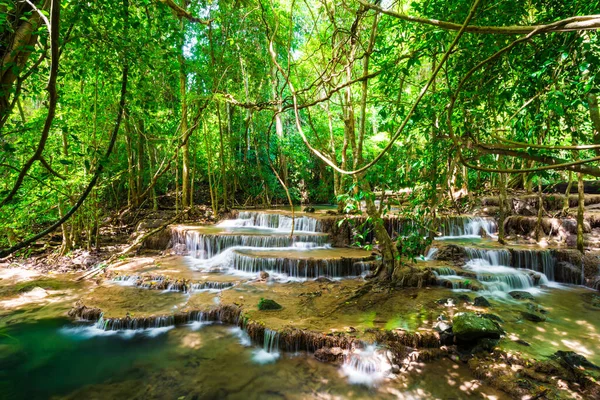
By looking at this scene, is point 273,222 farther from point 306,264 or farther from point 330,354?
point 330,354

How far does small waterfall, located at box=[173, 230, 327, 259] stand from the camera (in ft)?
34.1

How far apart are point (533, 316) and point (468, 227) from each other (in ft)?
21.6

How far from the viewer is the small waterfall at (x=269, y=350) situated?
5.05 metres

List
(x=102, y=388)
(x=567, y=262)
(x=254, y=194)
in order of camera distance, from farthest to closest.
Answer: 1. (x=254, y=194)
2. (x=567, y=262)
3. (x=102, y=388)

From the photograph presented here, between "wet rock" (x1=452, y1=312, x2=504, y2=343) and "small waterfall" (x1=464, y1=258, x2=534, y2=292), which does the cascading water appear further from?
"wet rock" (x1=452, y1=312, x2=504, y2=343)

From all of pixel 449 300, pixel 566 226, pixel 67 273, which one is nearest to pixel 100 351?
pixel 67 273

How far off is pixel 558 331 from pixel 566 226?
21.1ft

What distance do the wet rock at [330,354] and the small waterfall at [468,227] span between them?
863 centimetres

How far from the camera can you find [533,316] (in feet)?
19.9

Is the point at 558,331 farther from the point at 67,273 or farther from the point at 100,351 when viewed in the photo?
the point at 67,273

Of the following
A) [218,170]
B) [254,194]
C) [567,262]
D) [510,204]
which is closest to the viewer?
[567,262]

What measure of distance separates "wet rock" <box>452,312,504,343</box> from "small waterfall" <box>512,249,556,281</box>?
187 inches

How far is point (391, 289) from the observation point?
6980 mm

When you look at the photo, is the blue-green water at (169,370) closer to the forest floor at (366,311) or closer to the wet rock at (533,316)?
the forest floor at (366,311)
